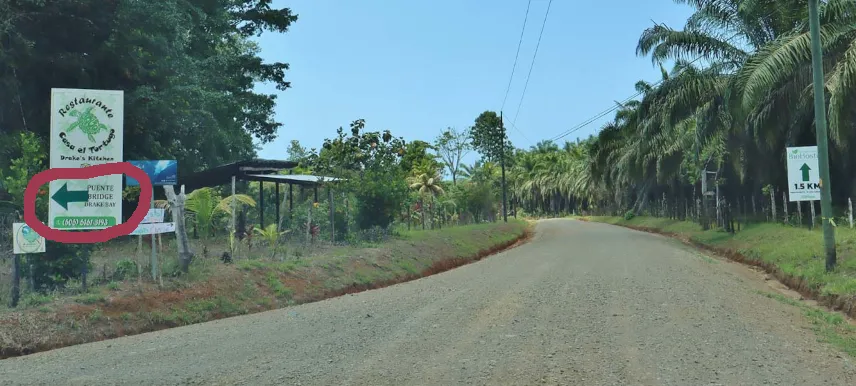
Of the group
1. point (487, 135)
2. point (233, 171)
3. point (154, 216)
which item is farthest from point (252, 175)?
point (487, 135)

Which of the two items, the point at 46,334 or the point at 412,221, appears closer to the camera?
the point at 46,334

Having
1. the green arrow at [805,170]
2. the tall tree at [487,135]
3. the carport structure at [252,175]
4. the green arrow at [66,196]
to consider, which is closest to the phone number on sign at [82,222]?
the green arrow at [66,196]

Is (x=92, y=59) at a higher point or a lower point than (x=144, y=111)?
higher

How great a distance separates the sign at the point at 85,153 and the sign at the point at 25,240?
35cm

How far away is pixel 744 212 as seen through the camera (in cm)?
3319

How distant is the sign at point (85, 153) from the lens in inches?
409

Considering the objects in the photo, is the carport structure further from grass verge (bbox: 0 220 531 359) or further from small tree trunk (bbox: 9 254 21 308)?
small tree trunk (bbox: 9 254 21 308)

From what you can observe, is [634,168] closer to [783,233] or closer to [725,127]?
[725,127]

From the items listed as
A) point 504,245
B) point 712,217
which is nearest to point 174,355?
point 504,245

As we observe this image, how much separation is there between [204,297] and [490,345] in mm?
6252

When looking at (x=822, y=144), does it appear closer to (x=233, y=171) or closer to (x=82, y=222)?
(x=82, y=222)

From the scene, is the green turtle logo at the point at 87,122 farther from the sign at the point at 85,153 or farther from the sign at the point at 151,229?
the sign at the point at 151,229

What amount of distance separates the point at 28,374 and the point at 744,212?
108 ft

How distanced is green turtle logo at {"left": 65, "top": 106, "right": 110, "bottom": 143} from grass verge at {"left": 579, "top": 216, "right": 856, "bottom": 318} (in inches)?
506
